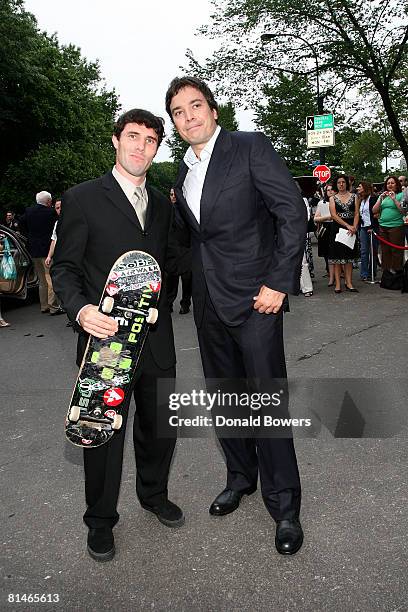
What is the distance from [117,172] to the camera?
9.41ft

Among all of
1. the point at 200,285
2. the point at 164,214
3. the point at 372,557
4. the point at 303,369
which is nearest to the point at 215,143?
the point at 164,214

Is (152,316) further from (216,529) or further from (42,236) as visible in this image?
(42,236)

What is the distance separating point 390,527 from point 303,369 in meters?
2.94

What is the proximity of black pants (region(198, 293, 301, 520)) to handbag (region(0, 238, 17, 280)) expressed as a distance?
24.6 ft

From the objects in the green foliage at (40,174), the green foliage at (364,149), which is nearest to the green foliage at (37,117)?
the green foliage at (40,174)

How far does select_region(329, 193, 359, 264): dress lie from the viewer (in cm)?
1016

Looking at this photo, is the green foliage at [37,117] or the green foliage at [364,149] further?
the green foliage at [364,149]

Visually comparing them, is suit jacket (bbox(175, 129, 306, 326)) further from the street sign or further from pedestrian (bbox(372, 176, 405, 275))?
the street sign

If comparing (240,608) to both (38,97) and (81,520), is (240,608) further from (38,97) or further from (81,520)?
(38,97)

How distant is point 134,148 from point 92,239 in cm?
46

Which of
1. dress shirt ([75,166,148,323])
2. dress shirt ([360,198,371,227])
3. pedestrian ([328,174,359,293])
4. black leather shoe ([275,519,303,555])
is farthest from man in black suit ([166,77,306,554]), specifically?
dress shirt ([360,198,371,227])

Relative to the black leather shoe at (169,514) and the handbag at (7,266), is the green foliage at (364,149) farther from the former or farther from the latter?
the black leather shoe at (169,514)

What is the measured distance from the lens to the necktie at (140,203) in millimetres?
2879

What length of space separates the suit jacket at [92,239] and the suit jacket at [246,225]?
0.98 feet
